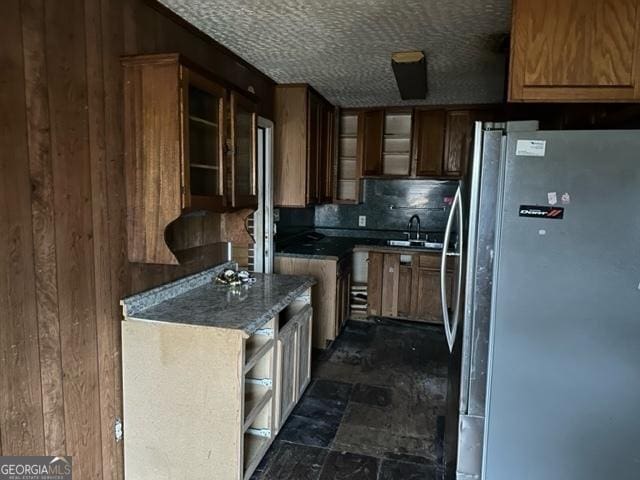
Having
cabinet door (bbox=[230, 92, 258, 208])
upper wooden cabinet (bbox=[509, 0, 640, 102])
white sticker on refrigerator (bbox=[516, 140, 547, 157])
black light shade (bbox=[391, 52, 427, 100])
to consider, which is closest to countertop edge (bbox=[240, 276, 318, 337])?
cabinet door (bbox=[230, 92, 258, 208])

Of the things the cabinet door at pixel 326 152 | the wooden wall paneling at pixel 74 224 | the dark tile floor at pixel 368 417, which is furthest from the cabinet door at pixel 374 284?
the wooden wall paneling at pixel 74 224

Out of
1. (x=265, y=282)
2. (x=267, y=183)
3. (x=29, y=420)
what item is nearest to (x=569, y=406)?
(x=265, y=282)

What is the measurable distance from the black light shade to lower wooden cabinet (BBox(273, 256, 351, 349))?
5.03ft

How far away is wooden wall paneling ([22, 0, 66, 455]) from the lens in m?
1.47

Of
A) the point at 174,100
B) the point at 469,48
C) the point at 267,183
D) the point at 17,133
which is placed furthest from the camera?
the point at 267,183

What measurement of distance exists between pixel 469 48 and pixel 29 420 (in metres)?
2.78

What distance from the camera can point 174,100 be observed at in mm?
1810

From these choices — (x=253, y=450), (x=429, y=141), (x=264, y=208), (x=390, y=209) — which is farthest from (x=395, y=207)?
(x=253, y=450)

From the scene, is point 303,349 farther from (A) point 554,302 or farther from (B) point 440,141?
(B) point 440,141

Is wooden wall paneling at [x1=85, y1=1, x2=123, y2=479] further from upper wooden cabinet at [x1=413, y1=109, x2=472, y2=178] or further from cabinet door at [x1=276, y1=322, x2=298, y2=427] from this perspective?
upper wooden cabinet at [x1=413, y1=109, x2=472, y2=178]

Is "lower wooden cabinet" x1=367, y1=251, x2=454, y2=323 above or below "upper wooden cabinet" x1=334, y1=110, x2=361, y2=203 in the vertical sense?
below

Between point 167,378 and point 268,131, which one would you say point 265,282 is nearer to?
point 167,378

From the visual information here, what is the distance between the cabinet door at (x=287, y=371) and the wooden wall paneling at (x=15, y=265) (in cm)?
115

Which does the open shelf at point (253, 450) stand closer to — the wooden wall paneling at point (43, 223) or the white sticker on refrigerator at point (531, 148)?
the wooden wall paneling at point (43, 223)
